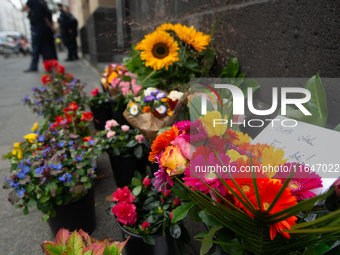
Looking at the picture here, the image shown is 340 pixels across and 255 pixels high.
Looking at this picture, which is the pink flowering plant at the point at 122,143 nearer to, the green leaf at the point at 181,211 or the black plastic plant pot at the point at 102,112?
the green leaf at the point at 181,211

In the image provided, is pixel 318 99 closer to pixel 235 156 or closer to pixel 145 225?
pixel 235 156

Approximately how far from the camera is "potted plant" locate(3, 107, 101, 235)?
4.15 ft

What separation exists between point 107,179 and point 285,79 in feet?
5.59

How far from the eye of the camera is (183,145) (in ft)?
2.15

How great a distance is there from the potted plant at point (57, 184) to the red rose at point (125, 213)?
374 mm

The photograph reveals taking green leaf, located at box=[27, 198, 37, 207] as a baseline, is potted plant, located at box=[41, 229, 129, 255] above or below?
above

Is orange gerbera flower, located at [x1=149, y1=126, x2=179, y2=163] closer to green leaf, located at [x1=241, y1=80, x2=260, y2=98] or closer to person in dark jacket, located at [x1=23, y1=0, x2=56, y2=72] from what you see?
green leaf, located at [x1=241, y1=80, x2=260, y2=98]

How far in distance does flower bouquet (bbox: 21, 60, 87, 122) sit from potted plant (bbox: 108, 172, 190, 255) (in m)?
1.78

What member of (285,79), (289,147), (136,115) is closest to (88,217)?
(136,115)

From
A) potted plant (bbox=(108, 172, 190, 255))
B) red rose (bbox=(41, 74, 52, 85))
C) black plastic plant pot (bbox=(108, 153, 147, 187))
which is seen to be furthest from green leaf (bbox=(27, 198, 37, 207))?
red rose (bbox=(41, 74, 52, 85))

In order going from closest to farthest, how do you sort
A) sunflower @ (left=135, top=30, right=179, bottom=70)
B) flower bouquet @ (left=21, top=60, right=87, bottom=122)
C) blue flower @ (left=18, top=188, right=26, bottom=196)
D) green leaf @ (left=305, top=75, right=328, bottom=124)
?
green leaf @ (left=305, top=75, right=328, bottom=124) → blue flower @ (left=18, top=188, right=26, bottom=196) → sunflower @ (left=135, top=30, right=179, bottom=70) → flower bouquet @ (left=21, top=60, right=87, bottom=122)

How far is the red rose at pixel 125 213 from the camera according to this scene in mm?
1119

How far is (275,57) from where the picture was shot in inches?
54.8

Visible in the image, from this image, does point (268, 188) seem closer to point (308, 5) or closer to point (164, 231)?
point (164, 231)
